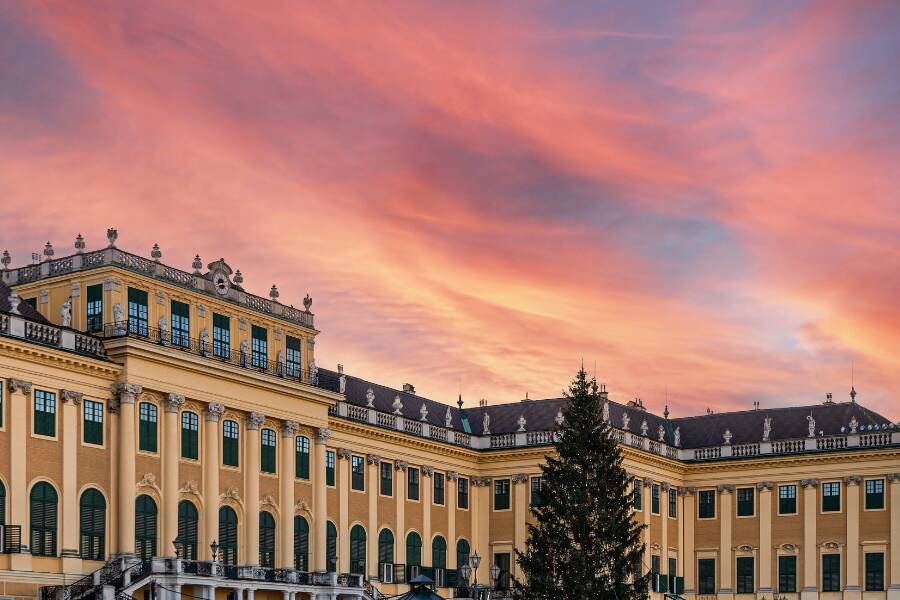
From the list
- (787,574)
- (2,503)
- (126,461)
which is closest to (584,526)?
(126,461)

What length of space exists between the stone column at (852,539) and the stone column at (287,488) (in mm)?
40221

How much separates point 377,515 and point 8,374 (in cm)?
2932

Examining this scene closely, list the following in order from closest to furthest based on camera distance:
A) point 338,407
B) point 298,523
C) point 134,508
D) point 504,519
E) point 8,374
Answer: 1. point 8,374
2. point 134,508
3. point 298,523
4. point 338,407
5. point 504,519

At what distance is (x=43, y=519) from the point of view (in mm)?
57938

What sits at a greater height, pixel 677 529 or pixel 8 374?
pixel 8 374

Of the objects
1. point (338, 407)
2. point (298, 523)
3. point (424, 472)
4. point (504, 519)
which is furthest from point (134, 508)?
point (504, 519)

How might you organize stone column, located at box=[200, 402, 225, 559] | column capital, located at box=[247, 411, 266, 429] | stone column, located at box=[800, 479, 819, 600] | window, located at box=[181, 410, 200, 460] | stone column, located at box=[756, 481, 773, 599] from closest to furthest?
1. window, located at box=[181, 410, 200, 460]
2. stone column, located at box=[200, 402, 225, 559]
3. column capital, located at box=[247, 411, 266, 429]
4. stone column, located at box=[800, 479, 819, 600]
5. stone column, located at box=[756, 481, 773, 599]

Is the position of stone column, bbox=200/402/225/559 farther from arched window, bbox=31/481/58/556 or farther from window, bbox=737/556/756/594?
window, bbox=737/556/756/594

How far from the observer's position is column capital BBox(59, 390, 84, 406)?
59625 millimetres

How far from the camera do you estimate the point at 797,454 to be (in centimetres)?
9688

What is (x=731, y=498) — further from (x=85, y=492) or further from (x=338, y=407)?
(x=85, y=492)

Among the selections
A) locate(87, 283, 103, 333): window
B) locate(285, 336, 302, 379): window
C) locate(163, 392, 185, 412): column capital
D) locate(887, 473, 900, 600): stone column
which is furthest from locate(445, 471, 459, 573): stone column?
locate(87, 283, 103, 333): window

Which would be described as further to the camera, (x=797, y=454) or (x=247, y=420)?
(x=797, y=454)

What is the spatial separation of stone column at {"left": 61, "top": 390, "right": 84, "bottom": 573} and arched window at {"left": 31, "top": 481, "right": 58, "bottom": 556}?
0.40 m
